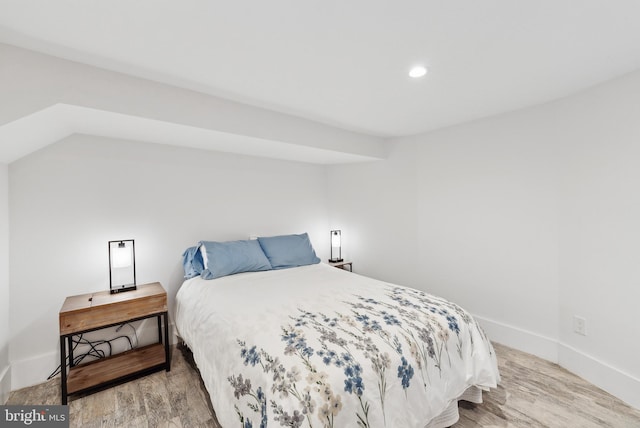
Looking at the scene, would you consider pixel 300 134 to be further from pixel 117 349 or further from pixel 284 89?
pixel 117 349

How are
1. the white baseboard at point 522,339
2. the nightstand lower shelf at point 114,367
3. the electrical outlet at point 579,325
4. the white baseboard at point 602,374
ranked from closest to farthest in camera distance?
1. the white baseboard at point 602,374
2. the nightstand lower shelf at point 114,367
3. the electrical outlet at point 579,325
4. the white baseboard at point 522,339

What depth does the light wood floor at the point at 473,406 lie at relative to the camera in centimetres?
175

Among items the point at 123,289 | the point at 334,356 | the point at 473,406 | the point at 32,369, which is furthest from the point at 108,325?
the point at 473,406

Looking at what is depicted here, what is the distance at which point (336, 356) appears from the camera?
4.44ft

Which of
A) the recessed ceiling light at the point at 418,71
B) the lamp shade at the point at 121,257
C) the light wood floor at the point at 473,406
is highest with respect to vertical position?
the recessed ceiling light at the point at 418,71

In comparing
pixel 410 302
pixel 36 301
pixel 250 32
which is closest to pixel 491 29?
pixel 250 32

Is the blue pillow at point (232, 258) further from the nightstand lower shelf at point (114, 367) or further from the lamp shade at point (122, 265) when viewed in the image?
the nightstand lower shelf at point (114, 367)

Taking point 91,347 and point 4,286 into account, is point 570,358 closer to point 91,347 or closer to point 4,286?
point 91,347

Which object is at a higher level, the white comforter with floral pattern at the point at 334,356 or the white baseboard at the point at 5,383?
the white comforter with floral pattern at the point at 334,356

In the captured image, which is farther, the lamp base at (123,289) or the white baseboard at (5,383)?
the lamp base at (123,289)

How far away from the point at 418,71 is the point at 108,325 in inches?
114

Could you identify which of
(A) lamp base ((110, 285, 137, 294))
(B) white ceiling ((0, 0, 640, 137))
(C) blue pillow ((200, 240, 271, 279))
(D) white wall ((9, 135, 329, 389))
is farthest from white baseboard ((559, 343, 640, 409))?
(A) lamp base ((110, 285, 137, 294))

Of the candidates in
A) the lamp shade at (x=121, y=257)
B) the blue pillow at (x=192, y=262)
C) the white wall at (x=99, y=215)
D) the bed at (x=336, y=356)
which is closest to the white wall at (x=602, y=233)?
the bed at (x=336, y=356)

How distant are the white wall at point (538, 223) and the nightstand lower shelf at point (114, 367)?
8.92 feet
